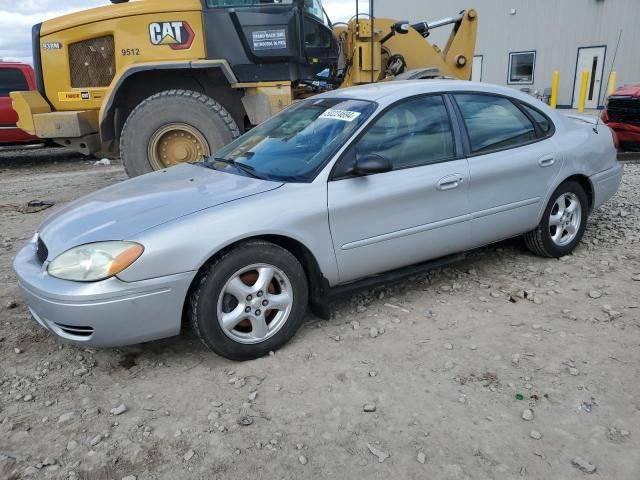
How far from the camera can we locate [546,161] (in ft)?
13.3

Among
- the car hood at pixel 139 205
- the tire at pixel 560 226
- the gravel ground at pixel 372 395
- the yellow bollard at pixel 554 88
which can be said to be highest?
the car hood at pixel 139 205

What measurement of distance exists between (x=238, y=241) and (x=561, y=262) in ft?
9.19

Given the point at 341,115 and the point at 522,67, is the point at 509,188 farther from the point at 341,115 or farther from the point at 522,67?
the point at 522,67

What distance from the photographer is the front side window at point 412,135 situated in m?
3.41

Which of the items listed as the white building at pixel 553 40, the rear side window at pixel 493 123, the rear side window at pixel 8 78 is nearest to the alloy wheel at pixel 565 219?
the rear side window at pixel 493 123

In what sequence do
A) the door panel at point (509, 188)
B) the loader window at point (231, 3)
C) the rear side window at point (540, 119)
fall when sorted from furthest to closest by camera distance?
the loader window at point (231, 3)
the rear side window at point (540, 119)
the door panel at point (509, 188)

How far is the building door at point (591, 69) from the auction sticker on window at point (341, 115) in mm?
16206

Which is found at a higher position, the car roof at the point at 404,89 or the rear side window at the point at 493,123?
the car roof at the point at 404,89

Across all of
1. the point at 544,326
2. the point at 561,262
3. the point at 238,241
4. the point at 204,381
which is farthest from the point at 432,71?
the point at 204,381

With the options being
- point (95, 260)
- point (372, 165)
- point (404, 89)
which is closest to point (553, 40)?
point (404, 89)

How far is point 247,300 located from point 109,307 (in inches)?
28.4

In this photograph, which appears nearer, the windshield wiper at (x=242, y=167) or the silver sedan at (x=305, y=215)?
the silver sedan at (x=305, y=215)

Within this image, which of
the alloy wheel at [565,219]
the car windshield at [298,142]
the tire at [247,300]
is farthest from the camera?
the alloy wheel at [565,219]

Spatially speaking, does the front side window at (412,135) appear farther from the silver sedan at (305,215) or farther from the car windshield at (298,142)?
the car windshield at (298,142)
